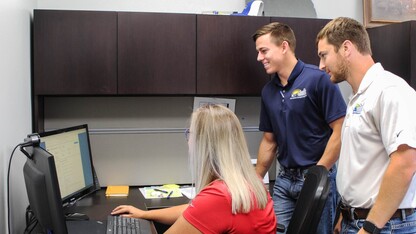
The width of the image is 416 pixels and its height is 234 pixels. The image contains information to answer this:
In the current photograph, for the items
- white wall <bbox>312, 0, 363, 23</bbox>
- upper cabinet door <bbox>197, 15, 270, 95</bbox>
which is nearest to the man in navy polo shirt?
upper cabinet door <bbox>197, 15, 270, 95</bbox>

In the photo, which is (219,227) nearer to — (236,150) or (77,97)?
(236,150)

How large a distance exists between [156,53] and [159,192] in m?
0.78

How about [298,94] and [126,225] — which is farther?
[298,94]

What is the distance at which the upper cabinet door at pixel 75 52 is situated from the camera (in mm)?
2182

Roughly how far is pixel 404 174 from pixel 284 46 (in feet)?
3.38

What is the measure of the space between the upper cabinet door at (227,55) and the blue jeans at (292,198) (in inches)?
21.6

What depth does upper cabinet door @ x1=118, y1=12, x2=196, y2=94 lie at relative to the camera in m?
2.26

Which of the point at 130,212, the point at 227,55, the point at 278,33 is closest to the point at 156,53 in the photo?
the point at 227,55

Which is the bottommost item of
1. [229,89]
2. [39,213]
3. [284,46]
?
[39,213]

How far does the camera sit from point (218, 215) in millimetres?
1297

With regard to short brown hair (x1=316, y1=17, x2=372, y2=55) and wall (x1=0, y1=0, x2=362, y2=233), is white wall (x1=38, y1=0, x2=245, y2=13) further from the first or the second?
short brown hair (x1=316, y1=17, x2=372, y2=55)

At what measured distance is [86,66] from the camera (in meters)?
2.23

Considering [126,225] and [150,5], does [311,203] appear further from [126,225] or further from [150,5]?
[150,5]

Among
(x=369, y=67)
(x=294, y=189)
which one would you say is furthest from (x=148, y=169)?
(x=369, y=67)
